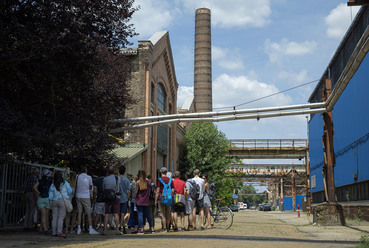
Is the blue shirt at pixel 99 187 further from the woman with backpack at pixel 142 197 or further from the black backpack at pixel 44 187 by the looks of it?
the black backpack at pixel 44 187

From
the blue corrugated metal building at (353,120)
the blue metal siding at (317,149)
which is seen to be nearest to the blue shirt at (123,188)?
the blue corrugated metal building at (353,120)

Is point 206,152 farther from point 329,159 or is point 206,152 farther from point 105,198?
point 105,198

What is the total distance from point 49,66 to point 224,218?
7322 millimetres

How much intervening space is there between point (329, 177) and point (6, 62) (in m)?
12.2

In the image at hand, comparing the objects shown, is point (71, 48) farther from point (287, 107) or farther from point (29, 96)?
point (287, 107)

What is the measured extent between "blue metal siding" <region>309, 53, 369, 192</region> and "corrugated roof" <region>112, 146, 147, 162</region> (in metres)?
10.3

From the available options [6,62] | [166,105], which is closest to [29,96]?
[6,62]

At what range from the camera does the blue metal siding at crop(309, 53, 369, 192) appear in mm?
15789

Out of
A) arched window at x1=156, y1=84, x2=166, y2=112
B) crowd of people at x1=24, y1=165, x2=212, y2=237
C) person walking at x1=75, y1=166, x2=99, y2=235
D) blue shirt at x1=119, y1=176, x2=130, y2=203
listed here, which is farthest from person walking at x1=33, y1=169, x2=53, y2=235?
arched window at x1=156, y1=84, x2=166, y2=112

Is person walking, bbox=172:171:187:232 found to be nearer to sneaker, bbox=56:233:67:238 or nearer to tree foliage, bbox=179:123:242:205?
sneaker, bbox=56:233:67:238

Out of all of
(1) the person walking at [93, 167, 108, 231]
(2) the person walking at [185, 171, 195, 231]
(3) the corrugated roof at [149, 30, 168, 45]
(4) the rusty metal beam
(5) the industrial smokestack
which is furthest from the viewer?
(5) the industrial smokestack

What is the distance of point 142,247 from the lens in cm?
772

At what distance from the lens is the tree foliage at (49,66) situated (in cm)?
986

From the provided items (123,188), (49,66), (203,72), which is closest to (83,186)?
(123,188)
